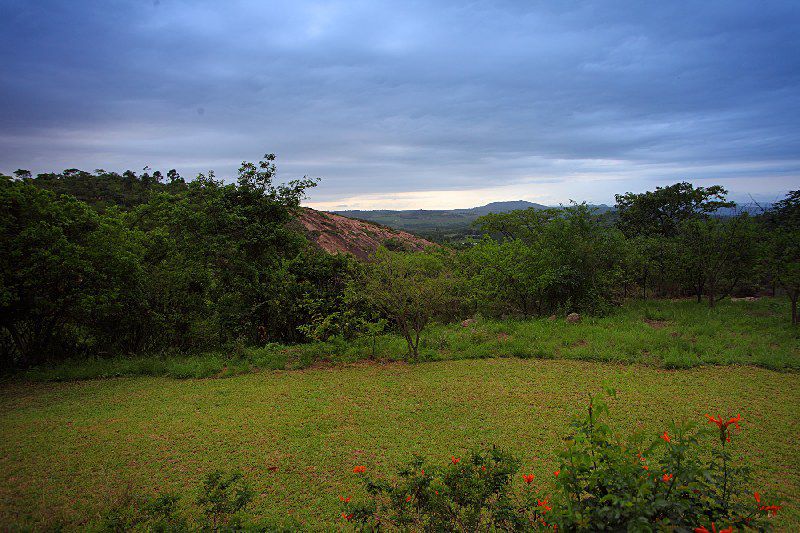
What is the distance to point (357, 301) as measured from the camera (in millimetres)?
12297

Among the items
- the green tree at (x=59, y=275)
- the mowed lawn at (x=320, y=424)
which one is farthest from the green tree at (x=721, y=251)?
the green tree at (x=59, y=275)

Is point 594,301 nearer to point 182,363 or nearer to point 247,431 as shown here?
point 247,431

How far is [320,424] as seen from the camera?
23.0 ft

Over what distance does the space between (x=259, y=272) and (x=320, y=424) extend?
21.8 ft

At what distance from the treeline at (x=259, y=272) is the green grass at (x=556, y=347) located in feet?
2.37

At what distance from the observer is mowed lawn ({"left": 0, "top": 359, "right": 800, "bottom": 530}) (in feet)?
16.9

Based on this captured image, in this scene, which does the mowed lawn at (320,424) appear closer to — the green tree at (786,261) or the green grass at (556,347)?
the green grass at (556,347)

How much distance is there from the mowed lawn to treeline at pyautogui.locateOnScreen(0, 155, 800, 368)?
6.29 feet

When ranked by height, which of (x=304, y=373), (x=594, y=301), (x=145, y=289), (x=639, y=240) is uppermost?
(x=639, y=240)

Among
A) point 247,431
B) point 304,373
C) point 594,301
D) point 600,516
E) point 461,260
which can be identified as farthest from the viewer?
point 461,260

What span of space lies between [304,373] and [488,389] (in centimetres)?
467

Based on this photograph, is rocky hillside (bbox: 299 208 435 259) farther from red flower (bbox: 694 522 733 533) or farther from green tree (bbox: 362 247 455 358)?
red flower (bbox: 694 522 733 533)

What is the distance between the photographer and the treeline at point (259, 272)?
9734 mm

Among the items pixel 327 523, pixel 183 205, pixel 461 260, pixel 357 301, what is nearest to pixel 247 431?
pixel 327 523
